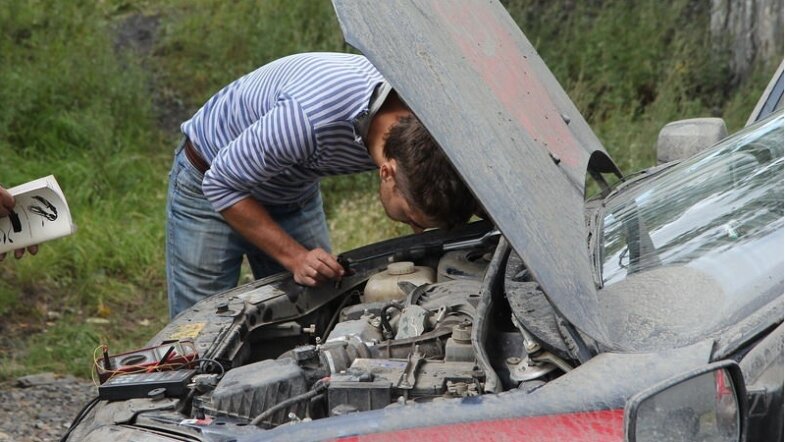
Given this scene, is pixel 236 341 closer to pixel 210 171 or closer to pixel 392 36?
pixel 210 171

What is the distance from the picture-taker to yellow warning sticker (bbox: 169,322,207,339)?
320 cm

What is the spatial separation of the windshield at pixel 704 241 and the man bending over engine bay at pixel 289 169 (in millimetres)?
567

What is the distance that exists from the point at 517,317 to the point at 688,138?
58.6 inches

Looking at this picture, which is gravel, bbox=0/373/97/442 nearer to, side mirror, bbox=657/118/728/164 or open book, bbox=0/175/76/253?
open book, bbox=0/175/76/253

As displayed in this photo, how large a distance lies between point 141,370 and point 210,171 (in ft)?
3.12

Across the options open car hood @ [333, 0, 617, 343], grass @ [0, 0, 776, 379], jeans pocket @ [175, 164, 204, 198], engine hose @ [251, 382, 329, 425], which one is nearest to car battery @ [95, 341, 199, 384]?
engine hose @ [251, 382, 329, 425]

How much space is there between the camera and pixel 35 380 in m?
5.29

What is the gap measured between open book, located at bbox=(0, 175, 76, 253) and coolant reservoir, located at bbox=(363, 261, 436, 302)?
957mm

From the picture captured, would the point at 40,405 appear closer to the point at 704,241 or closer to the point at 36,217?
the point at 36,217

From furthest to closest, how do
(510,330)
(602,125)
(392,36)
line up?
(602,125), (510,330), (392,36)

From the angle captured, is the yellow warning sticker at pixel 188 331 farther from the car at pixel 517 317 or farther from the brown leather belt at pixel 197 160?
the brown leather belt at pixel 197 160

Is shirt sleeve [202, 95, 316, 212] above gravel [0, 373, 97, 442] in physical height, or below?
above

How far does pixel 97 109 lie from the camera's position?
300 inches

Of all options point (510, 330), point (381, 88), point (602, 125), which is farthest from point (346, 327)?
point (602, 125)
